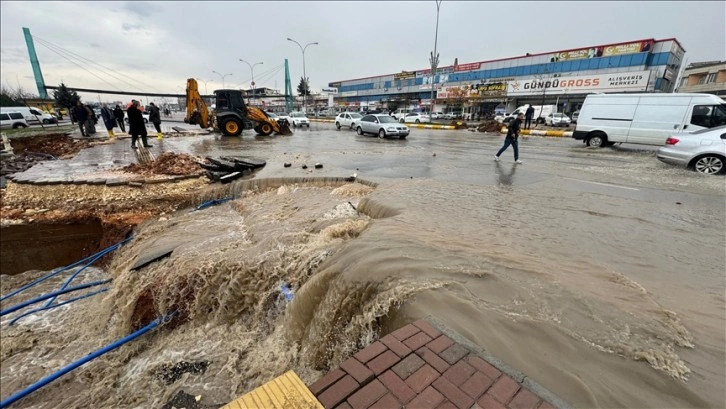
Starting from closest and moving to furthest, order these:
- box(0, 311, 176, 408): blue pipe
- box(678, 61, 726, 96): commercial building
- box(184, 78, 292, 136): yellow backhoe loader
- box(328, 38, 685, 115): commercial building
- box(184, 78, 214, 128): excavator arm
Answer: box(0, 311, 176, 408): blue pipe
box(184, 78, 214, 128): excavator arm
box(184, 78, 292, 136): yellow backhoe loader
box(678, 61, 726, 96): commercial building
box(328, 38, 685, 115): commercial building

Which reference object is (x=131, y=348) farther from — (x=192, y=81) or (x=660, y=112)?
(x=660, y=112)

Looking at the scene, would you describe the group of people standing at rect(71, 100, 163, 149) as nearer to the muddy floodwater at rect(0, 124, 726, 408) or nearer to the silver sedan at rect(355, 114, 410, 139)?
the muddy floodwater at rect(0, 124, 726, 408)

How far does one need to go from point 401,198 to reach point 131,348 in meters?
4.84

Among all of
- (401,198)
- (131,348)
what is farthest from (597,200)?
(131,348)

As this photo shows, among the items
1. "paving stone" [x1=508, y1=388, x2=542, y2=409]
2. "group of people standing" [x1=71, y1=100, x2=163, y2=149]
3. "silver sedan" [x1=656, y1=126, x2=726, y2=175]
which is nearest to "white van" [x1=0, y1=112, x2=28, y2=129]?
"group of people standing" [x1=71, y1=100, x2=163, y2=149]

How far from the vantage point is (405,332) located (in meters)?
2.26

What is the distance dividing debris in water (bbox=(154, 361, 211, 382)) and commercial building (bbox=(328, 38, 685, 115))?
31.9m

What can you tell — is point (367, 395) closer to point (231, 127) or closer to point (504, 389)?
point (504, 389)

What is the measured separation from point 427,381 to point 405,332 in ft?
1.52

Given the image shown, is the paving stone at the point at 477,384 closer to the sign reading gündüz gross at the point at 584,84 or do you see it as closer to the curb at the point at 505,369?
the curb at the point at 505,369

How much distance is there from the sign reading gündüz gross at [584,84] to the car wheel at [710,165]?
35462 mm

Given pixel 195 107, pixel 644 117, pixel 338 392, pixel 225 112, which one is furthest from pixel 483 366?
pixel 195 107

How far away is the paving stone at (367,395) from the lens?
167cm

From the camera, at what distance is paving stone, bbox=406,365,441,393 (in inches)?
70.2
